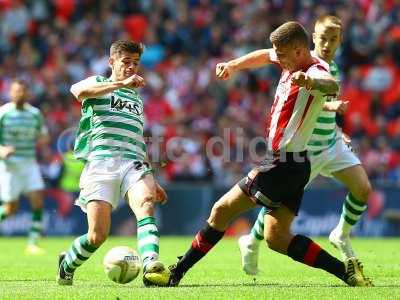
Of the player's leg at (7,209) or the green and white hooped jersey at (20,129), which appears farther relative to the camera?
the green and white hooped jersey at (20,129)

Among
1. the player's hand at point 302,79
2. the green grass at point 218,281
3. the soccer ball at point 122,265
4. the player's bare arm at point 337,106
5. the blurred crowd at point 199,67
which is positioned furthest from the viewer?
the blurred crowd at point 199,67

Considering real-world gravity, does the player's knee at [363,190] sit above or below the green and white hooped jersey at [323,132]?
below

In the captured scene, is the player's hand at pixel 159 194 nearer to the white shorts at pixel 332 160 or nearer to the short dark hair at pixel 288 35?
the short dark hair at pixel 288 35

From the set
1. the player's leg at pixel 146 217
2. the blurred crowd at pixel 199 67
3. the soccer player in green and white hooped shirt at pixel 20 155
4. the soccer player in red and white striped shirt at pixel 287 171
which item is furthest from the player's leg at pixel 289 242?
the blurred crowd at pixel 199 67

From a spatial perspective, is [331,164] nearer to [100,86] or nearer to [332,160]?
[332,160]

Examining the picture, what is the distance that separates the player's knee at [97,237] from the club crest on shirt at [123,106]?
1056 millimetres

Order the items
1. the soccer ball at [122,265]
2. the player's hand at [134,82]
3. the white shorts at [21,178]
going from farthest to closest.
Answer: the white shorts at [21,178] < the soccer ball at [122,265] < the player's hand at [134,82]

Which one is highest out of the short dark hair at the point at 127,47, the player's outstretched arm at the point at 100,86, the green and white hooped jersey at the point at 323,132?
the short dark hair at the point at 127,47

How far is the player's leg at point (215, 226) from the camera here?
8.35 metres

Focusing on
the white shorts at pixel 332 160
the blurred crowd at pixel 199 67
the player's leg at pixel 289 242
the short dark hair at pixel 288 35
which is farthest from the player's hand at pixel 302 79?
the blurred crowd at pixel 199 67

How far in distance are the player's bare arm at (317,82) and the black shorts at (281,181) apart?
0.76 meters

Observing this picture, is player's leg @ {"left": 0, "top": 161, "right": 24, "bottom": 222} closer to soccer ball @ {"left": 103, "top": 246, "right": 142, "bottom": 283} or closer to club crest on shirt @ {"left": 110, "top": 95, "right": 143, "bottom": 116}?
club crest on shirt @ {"left": 110, "top": 95, "right": 143, "bottom": 116}

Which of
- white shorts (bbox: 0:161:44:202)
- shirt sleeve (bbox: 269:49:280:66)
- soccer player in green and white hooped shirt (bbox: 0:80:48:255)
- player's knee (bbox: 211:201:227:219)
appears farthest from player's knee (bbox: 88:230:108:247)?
white shorts (bbox: 0:161:44:202)

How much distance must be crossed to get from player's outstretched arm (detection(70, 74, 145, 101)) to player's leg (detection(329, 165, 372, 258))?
291cm
